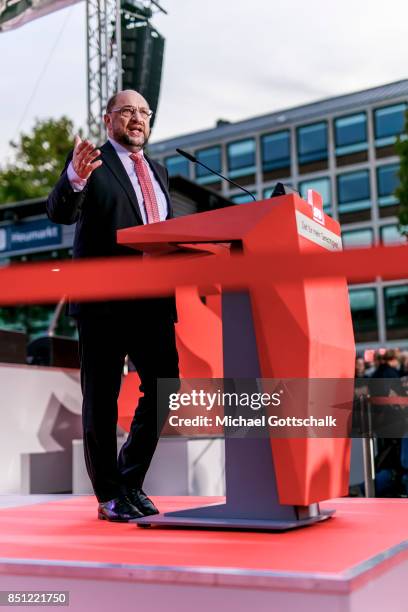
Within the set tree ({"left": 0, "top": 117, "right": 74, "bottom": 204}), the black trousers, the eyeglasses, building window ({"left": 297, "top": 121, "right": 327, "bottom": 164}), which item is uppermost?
building window ({"left": 297, "top": 121, "right": 327, "bottom": 164})

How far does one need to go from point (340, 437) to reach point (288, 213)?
1.97 ft

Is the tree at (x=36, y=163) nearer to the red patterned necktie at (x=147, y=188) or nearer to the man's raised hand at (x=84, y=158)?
the red patterned necktie at (x=147, y=188)

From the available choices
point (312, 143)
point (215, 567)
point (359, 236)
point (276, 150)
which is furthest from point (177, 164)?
point (215, 567)

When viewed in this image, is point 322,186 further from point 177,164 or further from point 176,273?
point 176,273

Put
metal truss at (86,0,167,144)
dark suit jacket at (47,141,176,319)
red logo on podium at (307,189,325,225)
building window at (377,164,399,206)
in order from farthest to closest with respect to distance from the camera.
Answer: building window at (377,164,399,206) → metal truss at (86,0,167,144) → dark suit jacket at (47,141,176,319) → red logo on podium at (307,189,325,225)

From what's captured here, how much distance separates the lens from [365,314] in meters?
26.1

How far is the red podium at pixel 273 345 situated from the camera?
1781 mm

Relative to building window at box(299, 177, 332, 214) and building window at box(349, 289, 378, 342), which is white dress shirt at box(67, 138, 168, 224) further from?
building window at box(299, 177, 332, 214)

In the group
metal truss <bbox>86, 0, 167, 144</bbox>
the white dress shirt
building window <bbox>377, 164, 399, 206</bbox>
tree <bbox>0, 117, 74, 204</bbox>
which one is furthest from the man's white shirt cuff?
building window <bbox>377, 164, 399, 206</bbox>

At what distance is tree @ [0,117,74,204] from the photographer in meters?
17.0

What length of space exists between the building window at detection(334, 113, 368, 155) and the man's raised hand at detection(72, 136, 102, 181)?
2598 centimetres

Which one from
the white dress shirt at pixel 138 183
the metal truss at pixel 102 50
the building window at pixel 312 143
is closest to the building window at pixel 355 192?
the building window at pixel 312 143

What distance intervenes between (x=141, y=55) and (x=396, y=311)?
19.1 meters

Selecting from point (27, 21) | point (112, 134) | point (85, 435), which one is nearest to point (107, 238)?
point (112, 134)
